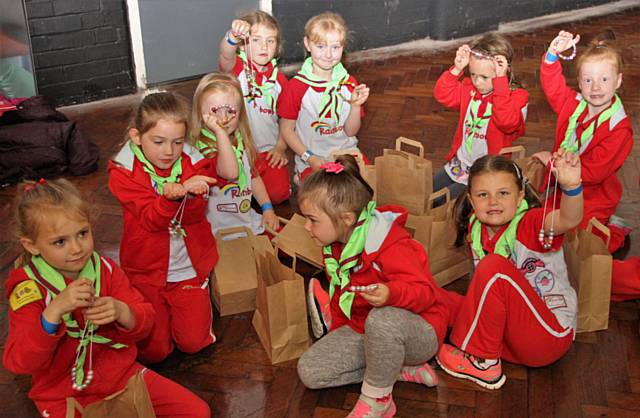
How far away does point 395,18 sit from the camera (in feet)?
20.8

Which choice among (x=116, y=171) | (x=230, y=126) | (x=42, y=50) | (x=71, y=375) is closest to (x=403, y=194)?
(x=230, y=126)

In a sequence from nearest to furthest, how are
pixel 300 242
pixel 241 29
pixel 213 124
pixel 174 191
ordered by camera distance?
1. pixel 174 191
2. pixel 213 124
3. pixel 300 242
4. pixel 241 29

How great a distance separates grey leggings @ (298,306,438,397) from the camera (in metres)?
2.42

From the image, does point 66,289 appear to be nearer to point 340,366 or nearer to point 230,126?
point 340,366

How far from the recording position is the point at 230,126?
10.5 feet

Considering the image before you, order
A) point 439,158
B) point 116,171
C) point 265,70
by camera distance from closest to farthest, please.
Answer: point 116,171 < point 265,70 < point 439,158

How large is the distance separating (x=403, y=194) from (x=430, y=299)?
957 mm

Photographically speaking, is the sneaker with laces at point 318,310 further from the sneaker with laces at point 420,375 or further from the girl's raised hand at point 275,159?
the girl's raised hand at point 275,159

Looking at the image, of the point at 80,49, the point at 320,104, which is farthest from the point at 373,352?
the point at 80,49

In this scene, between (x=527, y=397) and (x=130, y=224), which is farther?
(x=130, y=224)

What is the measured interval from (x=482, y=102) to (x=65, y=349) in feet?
6.83

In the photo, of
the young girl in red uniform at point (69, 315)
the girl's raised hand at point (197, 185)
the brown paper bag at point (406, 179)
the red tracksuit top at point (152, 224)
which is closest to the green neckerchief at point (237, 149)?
the red tracksuit top at point (152, 224)

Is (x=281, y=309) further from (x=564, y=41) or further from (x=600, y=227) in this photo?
(x=564, y=41)

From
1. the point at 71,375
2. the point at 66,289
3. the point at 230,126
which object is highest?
the point at 230,126
